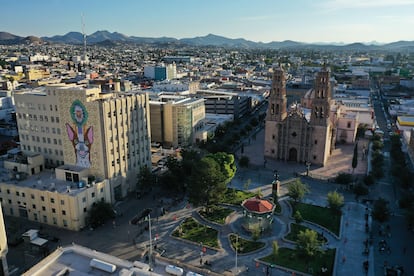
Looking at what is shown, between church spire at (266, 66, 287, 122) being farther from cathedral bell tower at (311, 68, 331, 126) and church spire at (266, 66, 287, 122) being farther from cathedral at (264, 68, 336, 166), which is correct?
cathedral bell tower at (311, 68, 331, 126)

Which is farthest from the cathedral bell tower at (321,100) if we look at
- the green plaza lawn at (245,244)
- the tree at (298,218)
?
the green plaza lawn at (245,244)

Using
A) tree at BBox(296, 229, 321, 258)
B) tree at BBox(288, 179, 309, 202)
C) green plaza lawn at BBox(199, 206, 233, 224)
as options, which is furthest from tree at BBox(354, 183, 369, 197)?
green plaza lawn at BBox(199, 206, 233, 224)

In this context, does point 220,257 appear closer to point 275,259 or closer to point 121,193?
point 275,259

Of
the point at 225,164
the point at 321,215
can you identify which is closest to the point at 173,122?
the point at 225,164

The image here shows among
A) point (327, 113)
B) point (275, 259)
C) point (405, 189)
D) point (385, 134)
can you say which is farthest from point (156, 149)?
point (385, 134)

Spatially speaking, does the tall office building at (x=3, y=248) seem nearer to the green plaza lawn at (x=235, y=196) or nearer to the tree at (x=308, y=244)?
the green plaza lawn at (x=235, y=196)
